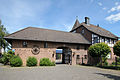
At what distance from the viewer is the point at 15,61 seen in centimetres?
1352

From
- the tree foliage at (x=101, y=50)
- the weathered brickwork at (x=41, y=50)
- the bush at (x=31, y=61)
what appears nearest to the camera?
the bush at (x=31, y=61)

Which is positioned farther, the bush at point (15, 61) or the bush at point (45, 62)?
the bush at point (45, 62)

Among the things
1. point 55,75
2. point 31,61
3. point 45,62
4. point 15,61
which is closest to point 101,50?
point 45,62

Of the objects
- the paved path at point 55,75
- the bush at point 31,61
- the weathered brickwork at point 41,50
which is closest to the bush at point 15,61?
the weathered brickwork at point 41,50

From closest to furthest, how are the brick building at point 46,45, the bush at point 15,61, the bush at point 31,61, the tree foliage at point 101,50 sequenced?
the bush at point 15,61 < the bush at point 31,61 < the brick building at point 46,45 < the tree foliage at point 101,50

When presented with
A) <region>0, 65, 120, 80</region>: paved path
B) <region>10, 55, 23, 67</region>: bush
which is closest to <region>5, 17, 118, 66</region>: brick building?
<region>10, 55, 23, 67</region>: bush

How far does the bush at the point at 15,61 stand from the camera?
13461mm

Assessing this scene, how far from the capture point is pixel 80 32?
24.8 m

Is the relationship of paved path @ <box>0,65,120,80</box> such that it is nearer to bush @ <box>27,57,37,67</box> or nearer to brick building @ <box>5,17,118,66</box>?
bush @ <box>27,57,37,67</box>

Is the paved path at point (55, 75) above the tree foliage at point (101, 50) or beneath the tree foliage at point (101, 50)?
beneath

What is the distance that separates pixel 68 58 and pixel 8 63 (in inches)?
438

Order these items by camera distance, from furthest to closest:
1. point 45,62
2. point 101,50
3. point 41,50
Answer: point 41,50 → point 101,50 → point 45,62

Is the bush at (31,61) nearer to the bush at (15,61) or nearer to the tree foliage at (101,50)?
the bush at (15,61)

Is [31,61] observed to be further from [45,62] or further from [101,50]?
[101,50]
